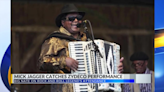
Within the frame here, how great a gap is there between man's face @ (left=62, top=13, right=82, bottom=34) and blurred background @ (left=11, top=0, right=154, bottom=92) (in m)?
0.17

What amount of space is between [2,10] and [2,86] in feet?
2.41

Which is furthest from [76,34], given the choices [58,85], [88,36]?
[58,85]

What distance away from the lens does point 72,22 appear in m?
3.43

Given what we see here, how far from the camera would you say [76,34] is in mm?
3426

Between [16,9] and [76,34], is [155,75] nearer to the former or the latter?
[76,34]

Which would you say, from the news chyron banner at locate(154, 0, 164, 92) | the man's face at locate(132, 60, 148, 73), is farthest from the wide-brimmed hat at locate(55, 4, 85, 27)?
the man's face at locate(132, 60, 148, 73)

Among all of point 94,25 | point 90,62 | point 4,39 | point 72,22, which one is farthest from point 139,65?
point 4,39

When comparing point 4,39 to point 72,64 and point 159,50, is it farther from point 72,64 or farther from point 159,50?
point 159,50

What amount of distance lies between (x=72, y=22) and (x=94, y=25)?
19.5 inches

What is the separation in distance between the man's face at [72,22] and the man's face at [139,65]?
1003mm

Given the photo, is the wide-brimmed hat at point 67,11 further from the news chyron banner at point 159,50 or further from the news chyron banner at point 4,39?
the news chyron banner at point 159,50

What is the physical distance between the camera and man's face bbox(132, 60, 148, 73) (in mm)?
3832

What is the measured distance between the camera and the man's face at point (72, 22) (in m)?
3.43

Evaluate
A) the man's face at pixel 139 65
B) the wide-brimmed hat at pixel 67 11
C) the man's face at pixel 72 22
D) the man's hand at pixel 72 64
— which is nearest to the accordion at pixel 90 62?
the man's hand at pixel 72 64
